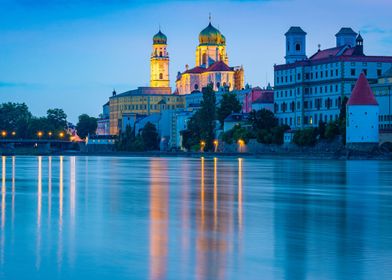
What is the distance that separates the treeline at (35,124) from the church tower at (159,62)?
15202mm

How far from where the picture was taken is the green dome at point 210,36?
161 metres

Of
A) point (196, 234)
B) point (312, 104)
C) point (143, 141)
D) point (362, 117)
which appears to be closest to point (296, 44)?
point (312, 104)

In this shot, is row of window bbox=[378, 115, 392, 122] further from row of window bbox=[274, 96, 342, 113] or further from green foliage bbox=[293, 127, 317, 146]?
row of window bbox=[274, 96, 342, 113]

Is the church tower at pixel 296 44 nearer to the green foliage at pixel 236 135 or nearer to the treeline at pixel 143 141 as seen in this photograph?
the green foliage at pixel 236 135

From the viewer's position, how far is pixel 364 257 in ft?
52.5

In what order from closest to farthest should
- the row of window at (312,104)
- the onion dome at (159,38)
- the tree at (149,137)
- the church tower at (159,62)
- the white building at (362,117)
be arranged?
the white building at (362,117), the row of window at (312,104), the tree at (149,137), the onion dome at (159,38), the church tower at (159,62)

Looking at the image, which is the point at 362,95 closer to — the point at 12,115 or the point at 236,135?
the point at 236,135

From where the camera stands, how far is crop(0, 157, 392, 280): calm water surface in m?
14.9

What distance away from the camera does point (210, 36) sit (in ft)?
528

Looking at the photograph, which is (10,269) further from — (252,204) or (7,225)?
(252,204)

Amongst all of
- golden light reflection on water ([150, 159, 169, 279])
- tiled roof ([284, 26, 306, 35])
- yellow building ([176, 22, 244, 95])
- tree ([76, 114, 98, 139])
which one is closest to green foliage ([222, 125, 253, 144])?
tiled roof ([284, 26, 306, 35])

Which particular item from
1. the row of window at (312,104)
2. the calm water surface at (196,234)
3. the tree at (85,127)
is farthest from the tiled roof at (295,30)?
the tree at (85,127)

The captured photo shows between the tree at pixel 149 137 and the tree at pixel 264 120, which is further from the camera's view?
the tree at pixel 149 137

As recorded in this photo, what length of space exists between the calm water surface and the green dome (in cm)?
12898
